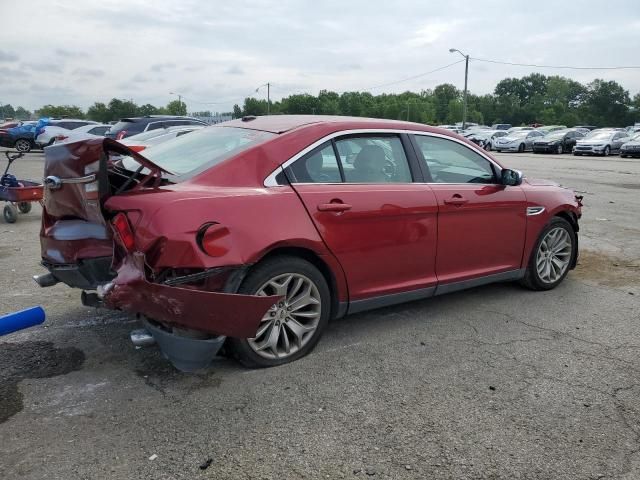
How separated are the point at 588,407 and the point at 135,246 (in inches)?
110

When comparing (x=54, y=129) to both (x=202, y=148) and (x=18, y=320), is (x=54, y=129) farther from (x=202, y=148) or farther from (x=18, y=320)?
(x=18, y=320)

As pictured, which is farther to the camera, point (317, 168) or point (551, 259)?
point (551, 259)

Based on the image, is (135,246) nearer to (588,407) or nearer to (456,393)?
(456,393)

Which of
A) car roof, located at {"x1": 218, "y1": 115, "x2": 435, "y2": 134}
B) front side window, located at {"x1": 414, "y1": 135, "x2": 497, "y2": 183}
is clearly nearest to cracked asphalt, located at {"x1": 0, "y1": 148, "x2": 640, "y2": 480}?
front side window, located at {"x1": 414, "y1": 135, "x2": 497, "y2": 183}

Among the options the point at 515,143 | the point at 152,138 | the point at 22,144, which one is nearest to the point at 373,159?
the point at 152,138

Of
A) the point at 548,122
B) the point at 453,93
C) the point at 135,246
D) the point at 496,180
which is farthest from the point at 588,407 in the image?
the point at 453,93

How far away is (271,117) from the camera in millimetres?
4621

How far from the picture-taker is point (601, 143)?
101 ft

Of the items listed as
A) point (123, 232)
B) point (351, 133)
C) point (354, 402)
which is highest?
point (351, 133)

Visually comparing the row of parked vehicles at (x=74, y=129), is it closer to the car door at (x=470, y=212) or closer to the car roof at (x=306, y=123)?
the car roof at (x=306, y=123)

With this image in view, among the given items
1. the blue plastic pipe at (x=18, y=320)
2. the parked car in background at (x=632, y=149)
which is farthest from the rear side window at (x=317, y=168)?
the parked car in background at (x=632, y=149)

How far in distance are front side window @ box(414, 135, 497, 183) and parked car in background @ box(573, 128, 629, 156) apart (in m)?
29.8

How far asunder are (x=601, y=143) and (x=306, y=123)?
31.4 metres

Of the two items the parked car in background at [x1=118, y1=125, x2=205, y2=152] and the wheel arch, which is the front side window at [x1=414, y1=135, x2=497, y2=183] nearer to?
the wheel arch
